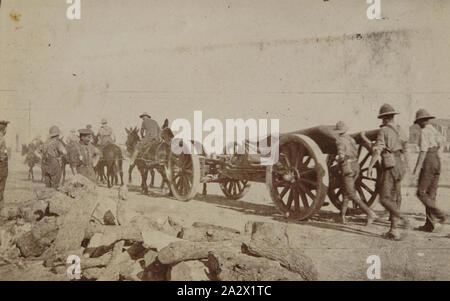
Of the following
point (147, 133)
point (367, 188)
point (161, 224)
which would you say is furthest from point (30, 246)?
point (367, 188)

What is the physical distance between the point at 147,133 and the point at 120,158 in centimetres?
125

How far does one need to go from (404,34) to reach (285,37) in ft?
5.51

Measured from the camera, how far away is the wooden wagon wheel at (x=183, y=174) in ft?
19.2

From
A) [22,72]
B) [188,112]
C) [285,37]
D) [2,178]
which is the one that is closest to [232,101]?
[188,112]

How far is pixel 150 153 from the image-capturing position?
6961 millimetres

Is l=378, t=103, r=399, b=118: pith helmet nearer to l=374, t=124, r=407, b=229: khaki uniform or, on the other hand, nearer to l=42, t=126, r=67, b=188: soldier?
l=374, t=124, r=407, b=229: khaki uniform

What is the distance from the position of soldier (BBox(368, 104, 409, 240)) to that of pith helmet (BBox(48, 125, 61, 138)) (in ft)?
15.6

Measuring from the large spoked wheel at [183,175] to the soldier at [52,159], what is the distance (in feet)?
5.98

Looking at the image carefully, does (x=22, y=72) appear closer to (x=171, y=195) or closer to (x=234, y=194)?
(x=171, y=195)

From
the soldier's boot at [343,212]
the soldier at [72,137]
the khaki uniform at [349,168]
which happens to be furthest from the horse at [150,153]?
the soldier's boot at [343,212]

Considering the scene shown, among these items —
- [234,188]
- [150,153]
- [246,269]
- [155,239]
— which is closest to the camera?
[246,269]

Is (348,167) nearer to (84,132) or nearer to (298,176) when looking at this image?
(298,176)

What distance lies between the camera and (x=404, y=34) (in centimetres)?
501

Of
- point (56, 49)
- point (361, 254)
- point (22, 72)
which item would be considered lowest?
point (361, 254)
